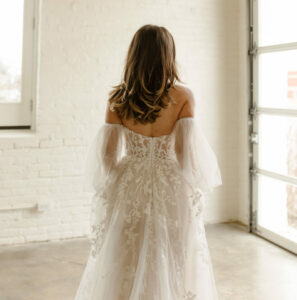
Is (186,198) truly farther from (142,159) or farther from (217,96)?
(217,96)

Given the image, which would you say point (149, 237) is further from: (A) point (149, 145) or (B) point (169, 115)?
(B) point (169, 115)

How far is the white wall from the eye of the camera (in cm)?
418

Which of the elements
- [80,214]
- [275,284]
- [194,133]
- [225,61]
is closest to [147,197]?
[194,133]

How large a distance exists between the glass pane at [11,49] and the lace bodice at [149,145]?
2.39 m

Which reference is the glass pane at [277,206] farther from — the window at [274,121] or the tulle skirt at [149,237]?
the tulle skirt at [149,237]

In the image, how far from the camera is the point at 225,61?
4898 millimetres

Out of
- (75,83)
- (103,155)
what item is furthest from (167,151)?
(75,83)

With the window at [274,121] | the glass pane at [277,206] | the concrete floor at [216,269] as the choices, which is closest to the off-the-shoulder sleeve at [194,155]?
the concrete floor at [216,269]

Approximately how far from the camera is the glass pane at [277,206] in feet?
14.1

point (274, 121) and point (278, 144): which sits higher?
point (274, 121)

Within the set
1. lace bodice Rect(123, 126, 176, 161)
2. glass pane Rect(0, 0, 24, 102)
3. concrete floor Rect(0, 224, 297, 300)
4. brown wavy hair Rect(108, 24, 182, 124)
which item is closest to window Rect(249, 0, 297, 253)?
concrete floor Rect(0, 224, 297, 300)

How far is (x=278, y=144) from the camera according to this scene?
4.41 m

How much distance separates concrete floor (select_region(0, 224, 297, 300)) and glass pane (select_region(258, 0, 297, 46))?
2.05 metres

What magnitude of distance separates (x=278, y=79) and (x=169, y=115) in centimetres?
255
